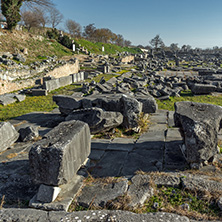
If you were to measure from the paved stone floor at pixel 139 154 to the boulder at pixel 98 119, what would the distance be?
528 mm

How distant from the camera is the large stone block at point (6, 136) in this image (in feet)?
18.6

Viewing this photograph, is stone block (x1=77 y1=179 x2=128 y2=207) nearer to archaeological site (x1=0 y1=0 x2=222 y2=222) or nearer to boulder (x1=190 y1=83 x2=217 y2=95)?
archaeological site (x1=0 y1=0 x2=222 y2=222)

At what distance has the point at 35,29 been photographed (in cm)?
3934

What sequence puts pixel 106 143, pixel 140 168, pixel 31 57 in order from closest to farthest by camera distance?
pixel 140 168 → pixel 106 143 → pixel 31 57

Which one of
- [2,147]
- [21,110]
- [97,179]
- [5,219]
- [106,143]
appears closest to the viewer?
[5,219]

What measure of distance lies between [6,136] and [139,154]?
12.4 ft

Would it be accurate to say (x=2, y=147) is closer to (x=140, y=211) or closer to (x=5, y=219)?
(x=5, y=219)

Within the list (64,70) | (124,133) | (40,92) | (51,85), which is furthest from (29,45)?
(124,133)

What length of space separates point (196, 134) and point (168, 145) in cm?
154

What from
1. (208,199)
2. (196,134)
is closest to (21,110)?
(196,134)

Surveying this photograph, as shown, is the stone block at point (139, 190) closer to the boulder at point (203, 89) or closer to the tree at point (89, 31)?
the boulder at point (203, 89)

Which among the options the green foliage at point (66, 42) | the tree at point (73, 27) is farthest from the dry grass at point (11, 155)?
the tree at point (73, 27)

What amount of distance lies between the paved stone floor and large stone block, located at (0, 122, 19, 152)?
7.83ft

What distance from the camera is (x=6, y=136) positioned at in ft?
19.2
